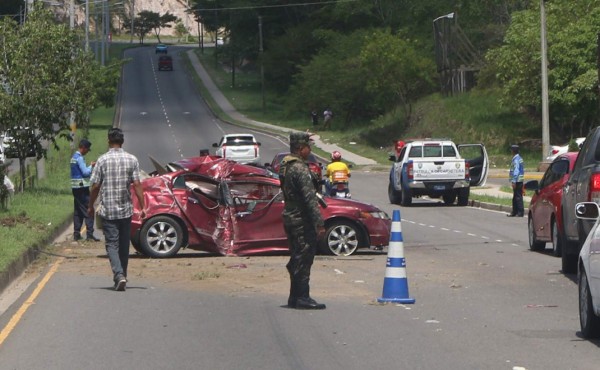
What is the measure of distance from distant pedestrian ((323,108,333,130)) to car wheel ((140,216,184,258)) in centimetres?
5841

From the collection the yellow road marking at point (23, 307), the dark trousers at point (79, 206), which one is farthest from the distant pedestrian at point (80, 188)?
the yellow road marking at point (23, 307)

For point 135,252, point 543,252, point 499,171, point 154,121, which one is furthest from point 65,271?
point 154,121

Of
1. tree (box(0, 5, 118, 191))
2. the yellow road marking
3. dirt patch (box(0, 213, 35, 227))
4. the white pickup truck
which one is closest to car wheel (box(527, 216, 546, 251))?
the yellow road marking

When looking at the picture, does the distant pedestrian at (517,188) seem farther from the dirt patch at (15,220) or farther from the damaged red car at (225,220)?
the dirt patch at (15,220)

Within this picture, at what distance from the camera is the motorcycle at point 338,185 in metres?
26.9

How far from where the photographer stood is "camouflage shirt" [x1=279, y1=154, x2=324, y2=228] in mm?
12859

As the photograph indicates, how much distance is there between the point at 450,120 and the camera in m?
62.8

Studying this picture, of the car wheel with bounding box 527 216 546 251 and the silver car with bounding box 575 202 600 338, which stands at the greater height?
the silver car with bounding box 575 202 600 338

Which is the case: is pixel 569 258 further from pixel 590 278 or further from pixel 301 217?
pixel 590 278

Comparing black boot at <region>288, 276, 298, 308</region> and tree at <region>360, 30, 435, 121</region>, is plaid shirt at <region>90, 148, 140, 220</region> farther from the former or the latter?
tree at <region>360, 30, 435, 121</region>

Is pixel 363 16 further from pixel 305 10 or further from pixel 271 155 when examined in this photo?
pixel 271 155

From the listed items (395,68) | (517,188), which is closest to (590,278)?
(517,188)

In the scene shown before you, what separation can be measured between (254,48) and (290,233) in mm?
93121

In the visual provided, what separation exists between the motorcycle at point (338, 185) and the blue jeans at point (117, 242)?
1206 cm
